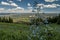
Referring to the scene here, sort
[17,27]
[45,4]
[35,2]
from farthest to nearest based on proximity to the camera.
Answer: [17,27] < [45,4] < [35,2]

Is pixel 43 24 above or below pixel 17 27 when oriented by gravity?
above

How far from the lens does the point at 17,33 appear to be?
2.66m

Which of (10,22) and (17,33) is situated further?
(10,22)

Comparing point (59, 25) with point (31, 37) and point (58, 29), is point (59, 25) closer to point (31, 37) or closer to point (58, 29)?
point (58, 29)

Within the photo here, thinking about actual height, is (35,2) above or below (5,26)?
above

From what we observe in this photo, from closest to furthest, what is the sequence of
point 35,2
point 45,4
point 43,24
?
point 35,2, point 43,24, point 45,4

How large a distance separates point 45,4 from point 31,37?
2.75 ft

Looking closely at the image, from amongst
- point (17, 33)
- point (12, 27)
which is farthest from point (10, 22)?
point (17, 33)

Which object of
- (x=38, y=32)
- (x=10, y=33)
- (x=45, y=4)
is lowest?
(x=10, y=33)

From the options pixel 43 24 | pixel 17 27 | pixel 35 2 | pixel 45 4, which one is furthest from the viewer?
pixel 17 27

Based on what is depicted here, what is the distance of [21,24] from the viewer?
9.18 feet

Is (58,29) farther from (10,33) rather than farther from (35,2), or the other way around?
(35,2)

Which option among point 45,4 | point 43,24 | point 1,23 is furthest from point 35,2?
point 1,23

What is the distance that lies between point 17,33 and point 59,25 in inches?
25.8
